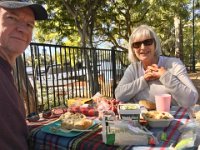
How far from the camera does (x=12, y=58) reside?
1.78 meters

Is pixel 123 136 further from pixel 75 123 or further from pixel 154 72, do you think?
pixel 154 72

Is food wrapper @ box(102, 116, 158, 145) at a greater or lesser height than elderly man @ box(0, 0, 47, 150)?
lesser

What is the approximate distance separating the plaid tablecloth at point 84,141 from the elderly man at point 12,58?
0.35 ft

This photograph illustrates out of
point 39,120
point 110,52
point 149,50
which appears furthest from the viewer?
point 110,52

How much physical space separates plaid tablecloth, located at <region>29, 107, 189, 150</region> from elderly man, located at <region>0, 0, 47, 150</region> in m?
0.11

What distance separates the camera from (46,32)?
1426cm

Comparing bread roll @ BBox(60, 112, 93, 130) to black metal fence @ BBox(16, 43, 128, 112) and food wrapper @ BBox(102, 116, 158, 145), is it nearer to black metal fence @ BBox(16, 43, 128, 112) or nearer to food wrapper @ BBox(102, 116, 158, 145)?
food wrapper @ BBox(102, 116, 158, 145)

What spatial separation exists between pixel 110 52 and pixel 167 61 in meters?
3.70

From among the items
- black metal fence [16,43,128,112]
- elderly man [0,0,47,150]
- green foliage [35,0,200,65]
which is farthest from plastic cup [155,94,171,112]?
green foliage [35,0,200,65]

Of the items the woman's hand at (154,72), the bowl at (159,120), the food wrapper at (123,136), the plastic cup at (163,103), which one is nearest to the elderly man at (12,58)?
the food wrapper at (123,136)

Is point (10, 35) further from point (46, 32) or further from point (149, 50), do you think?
point (46, 32)

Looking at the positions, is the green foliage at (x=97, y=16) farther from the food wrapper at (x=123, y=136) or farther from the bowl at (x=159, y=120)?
the food wrapper at (x=123, y=136)

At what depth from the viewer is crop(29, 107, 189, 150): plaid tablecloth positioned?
1.51m

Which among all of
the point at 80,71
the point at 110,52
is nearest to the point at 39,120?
the point at 80,71
